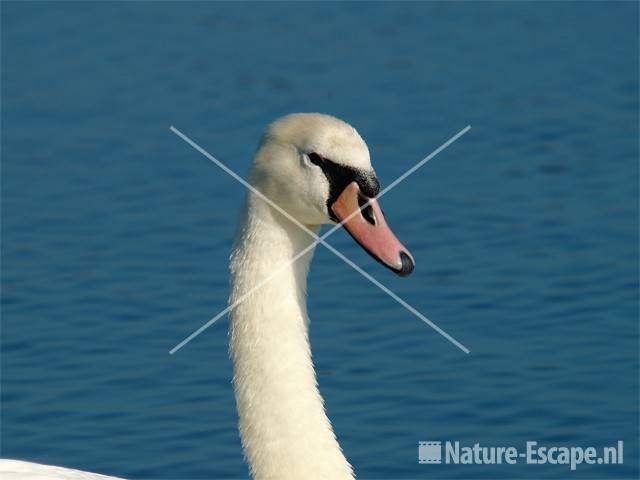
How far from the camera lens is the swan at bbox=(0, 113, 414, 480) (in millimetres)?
6215

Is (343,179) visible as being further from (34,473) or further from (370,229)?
(34,473)

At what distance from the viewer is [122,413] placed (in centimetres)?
979

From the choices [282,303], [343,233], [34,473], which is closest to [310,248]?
[282,303]

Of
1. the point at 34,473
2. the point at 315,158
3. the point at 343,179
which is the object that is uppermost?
the point at 315,158

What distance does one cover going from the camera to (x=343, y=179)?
611cm

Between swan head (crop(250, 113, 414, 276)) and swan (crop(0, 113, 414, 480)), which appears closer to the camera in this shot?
swan head (crop(250, 113, 414, 276))

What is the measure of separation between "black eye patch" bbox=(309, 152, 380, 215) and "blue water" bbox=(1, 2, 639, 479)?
3188 millimetres

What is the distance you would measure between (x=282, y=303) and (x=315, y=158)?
1.88 feet

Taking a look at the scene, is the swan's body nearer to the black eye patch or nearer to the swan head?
the swan head

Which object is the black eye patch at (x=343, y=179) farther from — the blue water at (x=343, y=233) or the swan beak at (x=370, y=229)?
the blue water at (x=343, y=233)

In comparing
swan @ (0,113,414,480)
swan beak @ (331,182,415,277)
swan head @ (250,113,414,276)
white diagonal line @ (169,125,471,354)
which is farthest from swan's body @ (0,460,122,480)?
swan beak @ (331,182,415,277)

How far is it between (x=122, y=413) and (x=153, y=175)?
4.40m

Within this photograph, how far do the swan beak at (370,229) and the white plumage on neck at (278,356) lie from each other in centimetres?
26

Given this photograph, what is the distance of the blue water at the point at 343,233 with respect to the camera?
967cm
